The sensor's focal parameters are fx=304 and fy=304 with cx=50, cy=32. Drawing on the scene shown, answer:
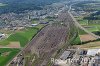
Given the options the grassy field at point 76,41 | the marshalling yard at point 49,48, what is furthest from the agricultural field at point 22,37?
the grassy field at point 76,41

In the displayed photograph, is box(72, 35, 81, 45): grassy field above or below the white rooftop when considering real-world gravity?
below

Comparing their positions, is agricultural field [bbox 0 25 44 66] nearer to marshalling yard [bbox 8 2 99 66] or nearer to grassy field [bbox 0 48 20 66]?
grassy field [bbox 0 48 20 66]

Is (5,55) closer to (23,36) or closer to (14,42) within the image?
(14,42)

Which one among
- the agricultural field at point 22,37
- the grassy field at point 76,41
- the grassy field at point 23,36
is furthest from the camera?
the grassy field at point 23,36

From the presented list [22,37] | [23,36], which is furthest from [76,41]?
[23,36]

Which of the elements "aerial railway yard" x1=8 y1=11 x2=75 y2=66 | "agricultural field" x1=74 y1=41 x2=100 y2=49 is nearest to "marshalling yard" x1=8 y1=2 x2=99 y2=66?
"aerial railway yard" x1=8 y1=11 x2=75 y2=66

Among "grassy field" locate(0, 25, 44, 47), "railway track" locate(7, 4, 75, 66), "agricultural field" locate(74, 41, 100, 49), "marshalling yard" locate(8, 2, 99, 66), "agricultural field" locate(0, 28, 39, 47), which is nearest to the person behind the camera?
"marshalling yard" locate(8, 2, 99, 66)

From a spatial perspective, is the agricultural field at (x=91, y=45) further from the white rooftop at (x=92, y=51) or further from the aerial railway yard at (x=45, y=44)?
the aerial railway yard at (x=45, y=44)
